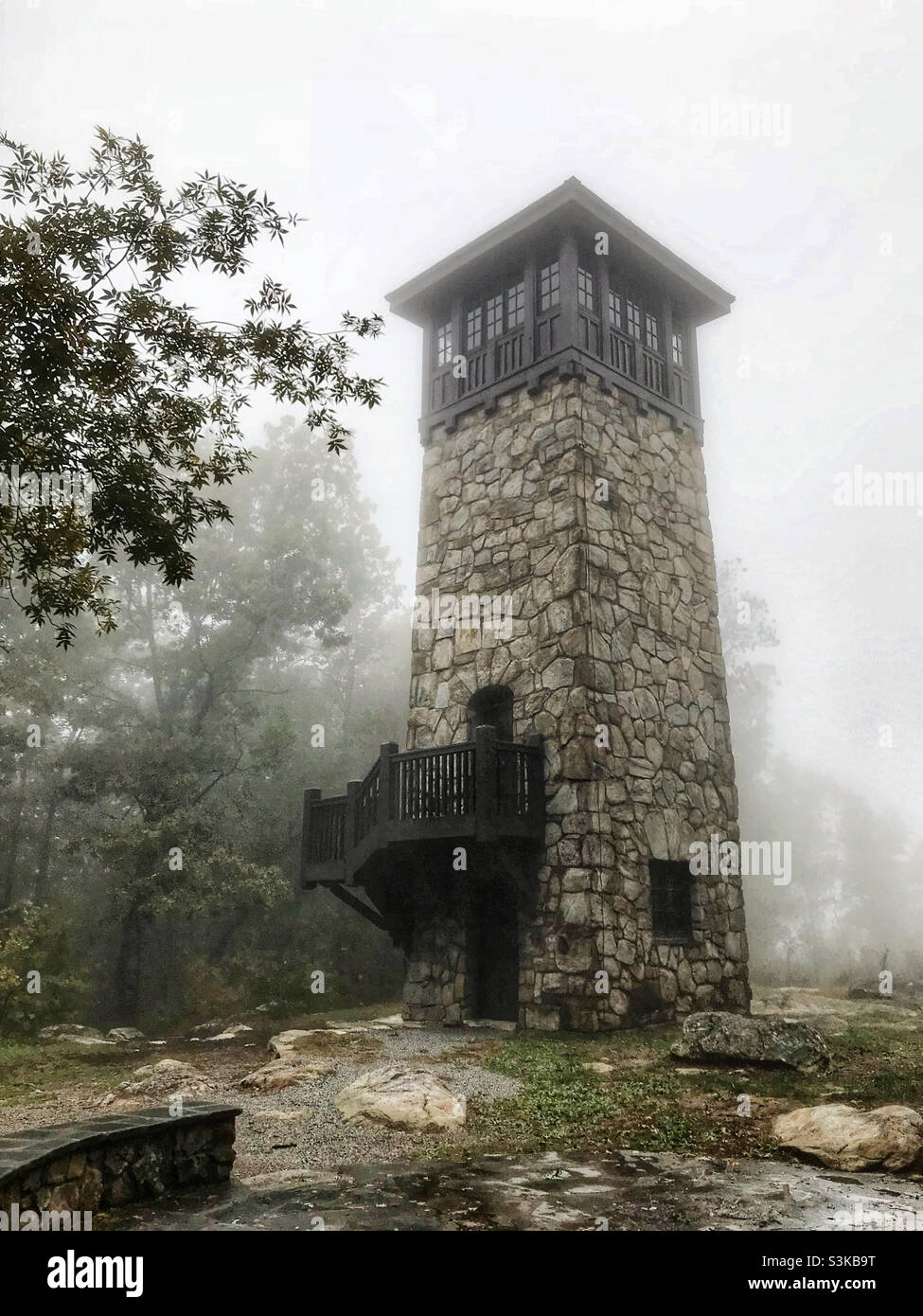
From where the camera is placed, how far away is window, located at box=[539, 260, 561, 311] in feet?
46.8

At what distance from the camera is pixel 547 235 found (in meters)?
14.6

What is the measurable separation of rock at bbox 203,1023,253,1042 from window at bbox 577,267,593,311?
11980 millimetres

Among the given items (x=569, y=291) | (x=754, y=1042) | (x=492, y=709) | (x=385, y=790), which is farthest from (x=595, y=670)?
(x=569, y=291)

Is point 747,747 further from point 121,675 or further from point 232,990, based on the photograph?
point 121,675

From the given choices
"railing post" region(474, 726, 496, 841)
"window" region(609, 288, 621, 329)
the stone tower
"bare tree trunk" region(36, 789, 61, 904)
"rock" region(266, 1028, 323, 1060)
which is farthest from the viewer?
"bare tree trunk" region(36, 789, 61, 904)

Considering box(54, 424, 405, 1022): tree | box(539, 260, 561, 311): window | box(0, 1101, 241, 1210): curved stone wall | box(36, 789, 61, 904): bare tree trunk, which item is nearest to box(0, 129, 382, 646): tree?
box(0, 1101, 241, 1210): curved stone wall

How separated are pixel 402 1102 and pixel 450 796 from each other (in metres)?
4.88

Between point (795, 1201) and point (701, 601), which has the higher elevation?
point (701, 601)

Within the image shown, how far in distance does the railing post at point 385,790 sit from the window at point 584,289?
752 cm

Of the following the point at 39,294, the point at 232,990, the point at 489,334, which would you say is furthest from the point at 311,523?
the point at 39,294

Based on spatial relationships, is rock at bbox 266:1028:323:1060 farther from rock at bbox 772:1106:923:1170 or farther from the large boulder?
rock at bbox 772:1106:923:1170

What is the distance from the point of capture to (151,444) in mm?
7387

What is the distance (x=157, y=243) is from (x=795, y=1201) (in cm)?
776

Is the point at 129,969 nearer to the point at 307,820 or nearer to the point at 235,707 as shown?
Result: the point at 235,707
